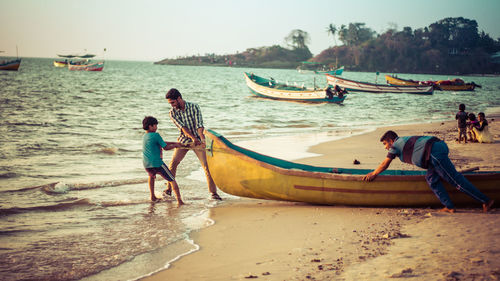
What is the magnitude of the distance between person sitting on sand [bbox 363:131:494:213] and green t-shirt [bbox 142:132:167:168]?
338 cm

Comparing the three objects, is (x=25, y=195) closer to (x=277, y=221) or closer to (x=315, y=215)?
(x=277, y=221)

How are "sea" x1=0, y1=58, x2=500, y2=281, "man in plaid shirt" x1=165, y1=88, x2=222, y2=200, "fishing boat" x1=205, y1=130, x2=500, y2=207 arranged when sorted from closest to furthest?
1. "sea" x1=0, y1=58, x2=500, y2=281
2. "fishing boat" x1=205, y1=130, x2=500, y2=207
3. "man in plaid shirt" x1=165, y1=88, x2=222, y2=200

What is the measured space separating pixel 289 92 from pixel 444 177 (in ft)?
92.5

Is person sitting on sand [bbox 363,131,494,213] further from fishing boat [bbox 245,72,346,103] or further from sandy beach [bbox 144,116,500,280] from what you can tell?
fishing boat [bbox 245,72,346,103]

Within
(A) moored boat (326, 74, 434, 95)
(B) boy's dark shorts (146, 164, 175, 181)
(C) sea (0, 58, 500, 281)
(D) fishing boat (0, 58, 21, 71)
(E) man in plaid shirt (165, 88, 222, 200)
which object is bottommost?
(C) sea (0, 58, 500, 281)

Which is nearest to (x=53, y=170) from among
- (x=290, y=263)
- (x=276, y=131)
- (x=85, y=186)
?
(x=85, y=186)

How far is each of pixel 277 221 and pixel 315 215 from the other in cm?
57

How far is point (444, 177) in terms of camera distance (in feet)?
Answer: 17.2

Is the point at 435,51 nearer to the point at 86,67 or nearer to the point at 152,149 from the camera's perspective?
the point at 86,67

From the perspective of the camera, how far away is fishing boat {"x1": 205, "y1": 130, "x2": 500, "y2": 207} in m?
5.58

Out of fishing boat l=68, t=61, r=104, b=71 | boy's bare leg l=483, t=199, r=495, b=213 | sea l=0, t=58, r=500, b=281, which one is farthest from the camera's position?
fishing boat l=68, t=61, r=104, b=71

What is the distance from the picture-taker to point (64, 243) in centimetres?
502

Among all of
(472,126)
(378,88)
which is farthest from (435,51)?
(472,126)

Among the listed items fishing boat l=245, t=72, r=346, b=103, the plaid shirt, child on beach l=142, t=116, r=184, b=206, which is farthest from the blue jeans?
fishing boat l=245, t=72, r=346, b=103
